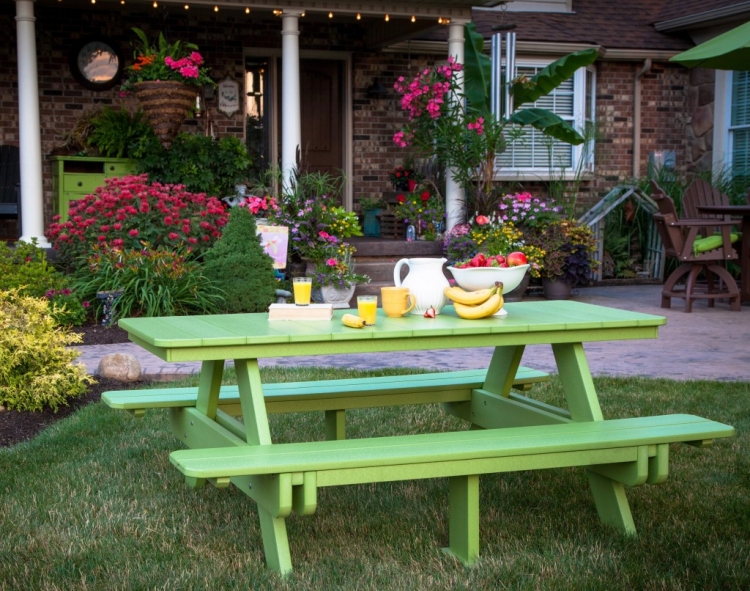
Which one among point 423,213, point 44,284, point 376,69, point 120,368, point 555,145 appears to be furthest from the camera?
point 555,145

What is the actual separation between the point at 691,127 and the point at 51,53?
911 cm

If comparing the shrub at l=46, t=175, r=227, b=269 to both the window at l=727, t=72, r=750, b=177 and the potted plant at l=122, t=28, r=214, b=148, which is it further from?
the window at l=727, t=72, r=750, b=177

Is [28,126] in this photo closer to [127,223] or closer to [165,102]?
[165,102]

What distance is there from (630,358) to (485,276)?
3975 mm

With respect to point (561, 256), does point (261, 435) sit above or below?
below

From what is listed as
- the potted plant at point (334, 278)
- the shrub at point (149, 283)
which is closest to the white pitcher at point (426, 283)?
the shrub at point (149, 283)

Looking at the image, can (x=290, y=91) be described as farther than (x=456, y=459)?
Yes

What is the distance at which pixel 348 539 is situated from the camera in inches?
151

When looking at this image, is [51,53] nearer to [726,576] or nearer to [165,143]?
[165,143]

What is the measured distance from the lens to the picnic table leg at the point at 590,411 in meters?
3.95

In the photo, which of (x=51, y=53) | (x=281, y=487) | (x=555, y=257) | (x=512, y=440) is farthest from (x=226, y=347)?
(x=51, y=53)

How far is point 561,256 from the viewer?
11.2 metres

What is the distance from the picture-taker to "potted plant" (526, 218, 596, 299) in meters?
11.2

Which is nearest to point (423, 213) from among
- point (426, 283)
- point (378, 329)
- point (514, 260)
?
point (514, 260)
